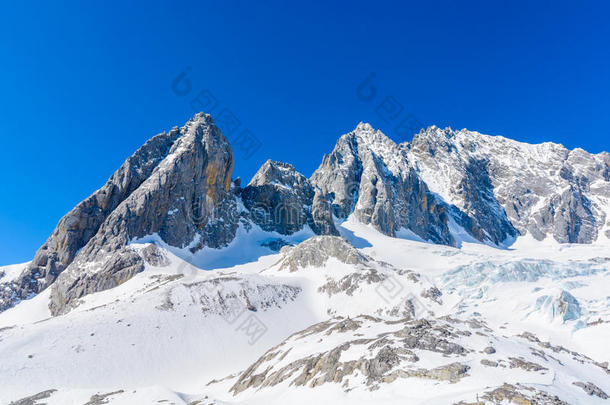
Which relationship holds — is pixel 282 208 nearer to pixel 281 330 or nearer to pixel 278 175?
pixel 278 175

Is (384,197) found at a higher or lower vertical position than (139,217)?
lower

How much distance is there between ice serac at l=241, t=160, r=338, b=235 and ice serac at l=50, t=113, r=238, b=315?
31.4 ft

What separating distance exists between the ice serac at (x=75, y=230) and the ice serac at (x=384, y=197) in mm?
70541

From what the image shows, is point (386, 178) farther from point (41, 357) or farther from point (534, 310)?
point (41, 357)

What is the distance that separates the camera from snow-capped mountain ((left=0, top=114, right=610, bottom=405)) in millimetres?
23047

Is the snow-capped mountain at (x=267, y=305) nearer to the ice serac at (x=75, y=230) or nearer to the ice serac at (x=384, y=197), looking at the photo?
the ice serac at (x=75, y=230)

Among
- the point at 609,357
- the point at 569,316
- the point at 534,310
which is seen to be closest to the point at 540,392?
the point at 609,357

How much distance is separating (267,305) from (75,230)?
70598 mm

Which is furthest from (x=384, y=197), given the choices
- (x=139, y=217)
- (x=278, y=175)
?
(x=139, y=217)

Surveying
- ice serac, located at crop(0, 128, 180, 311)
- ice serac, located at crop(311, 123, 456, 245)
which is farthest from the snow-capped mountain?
ice serac, located at crop(311, 123, 456, 245)

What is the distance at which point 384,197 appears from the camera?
164750 mm

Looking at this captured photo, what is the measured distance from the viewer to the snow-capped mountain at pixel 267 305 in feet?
75.6

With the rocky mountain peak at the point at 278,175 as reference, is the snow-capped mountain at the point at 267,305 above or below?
below

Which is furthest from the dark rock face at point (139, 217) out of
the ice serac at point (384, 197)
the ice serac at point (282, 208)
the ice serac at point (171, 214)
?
the ice serac at point (384, 197)
